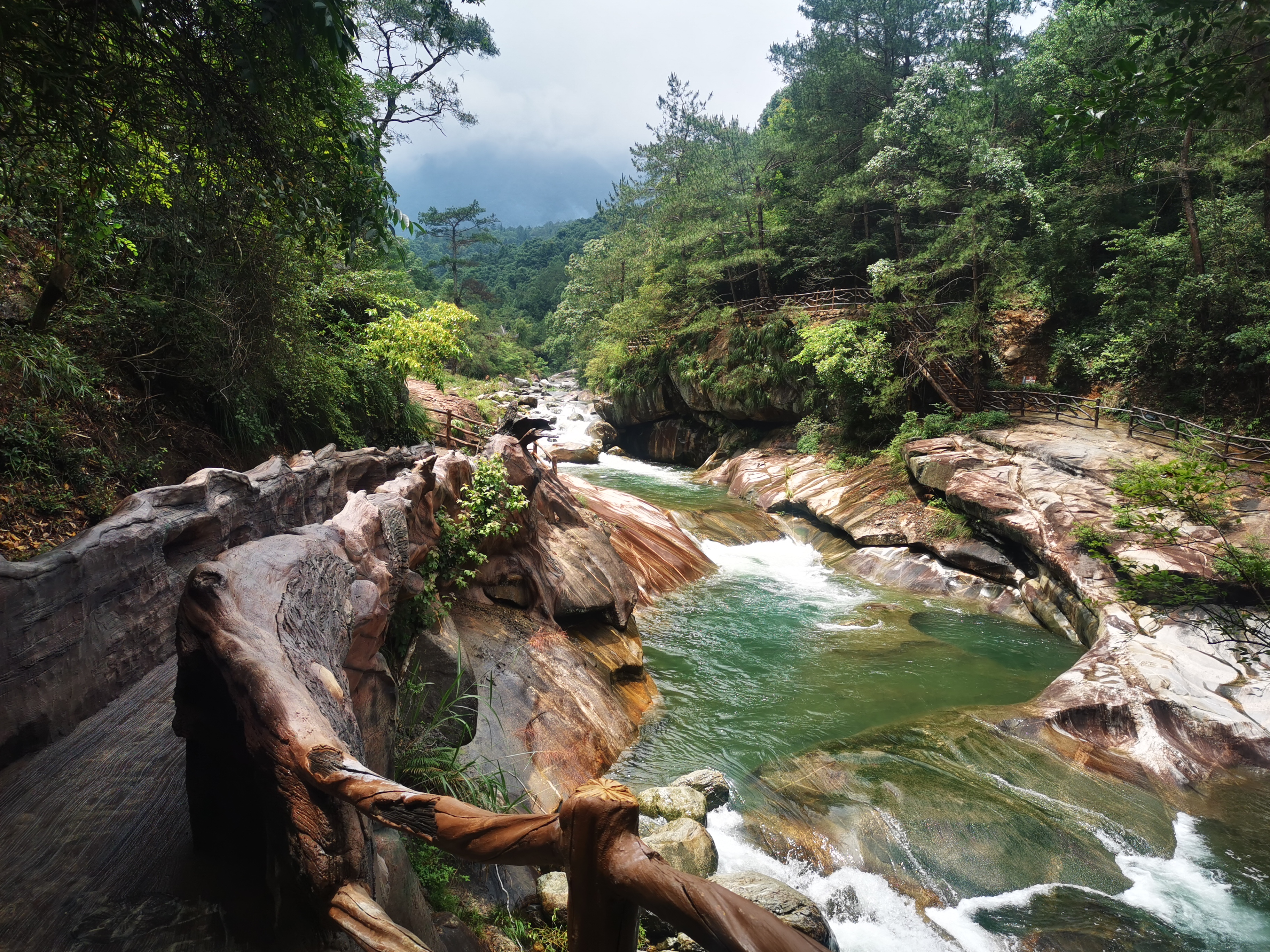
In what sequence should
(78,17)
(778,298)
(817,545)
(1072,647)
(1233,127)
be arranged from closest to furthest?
(78,17) < (1072,647) < (1233,127) < (817,545) < (778,298)

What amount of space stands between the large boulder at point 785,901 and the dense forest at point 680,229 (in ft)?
17.4

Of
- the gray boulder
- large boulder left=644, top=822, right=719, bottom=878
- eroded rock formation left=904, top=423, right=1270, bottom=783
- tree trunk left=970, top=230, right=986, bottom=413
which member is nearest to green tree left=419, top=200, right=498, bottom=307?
the gray boulder

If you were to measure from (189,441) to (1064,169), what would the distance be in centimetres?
2384

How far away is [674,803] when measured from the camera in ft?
19.4

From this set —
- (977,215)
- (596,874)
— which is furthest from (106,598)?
(977,215)

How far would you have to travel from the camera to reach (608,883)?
1421 millimetres

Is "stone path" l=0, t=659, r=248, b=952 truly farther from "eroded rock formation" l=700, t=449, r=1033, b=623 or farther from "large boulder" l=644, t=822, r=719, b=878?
"eroded rock formation" l=700, t=449, r=1033, b=623

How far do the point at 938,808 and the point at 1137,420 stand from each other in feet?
41.3

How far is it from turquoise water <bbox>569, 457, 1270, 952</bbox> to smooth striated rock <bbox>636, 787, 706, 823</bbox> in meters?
0.35

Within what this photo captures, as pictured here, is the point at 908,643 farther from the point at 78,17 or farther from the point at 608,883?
the point at 78,17

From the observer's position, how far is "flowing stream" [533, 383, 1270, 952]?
5.15 m

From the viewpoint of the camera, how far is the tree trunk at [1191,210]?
14.2m

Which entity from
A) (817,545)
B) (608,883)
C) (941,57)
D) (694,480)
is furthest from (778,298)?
(608,883)

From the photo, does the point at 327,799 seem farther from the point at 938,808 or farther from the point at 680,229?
the point at 680,229
